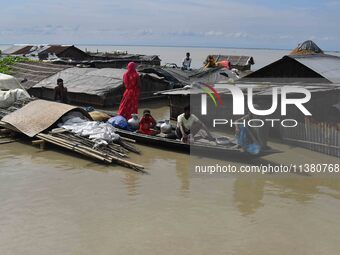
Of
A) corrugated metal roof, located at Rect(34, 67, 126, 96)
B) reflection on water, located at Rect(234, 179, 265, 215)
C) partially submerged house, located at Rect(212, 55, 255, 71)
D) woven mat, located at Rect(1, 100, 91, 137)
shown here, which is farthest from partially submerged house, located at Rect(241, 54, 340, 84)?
partially submerged house, located at Rect(212, 55, 255, 71)

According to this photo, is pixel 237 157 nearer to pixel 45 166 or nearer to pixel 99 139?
pixel 99 139

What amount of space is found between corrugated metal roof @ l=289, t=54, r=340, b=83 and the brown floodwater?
3.97 m

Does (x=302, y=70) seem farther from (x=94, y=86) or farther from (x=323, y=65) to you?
(x=94, y=86)

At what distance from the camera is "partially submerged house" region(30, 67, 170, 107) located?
15.3 m

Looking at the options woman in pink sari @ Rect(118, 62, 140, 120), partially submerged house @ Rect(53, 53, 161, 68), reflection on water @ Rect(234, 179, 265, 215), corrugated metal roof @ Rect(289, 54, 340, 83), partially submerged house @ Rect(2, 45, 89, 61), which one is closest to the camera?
reflection on water @ Rect(234, 179, 265, 215)

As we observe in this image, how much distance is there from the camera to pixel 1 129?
10.5m

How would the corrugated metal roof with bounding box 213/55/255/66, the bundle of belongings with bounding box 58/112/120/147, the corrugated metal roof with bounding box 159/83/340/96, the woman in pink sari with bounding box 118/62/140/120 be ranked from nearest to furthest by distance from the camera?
the bundle of belongings with bounding box 58/112/120/147, the corrugated metal roof with bounding box 159/83/340/96, the woman in pink sari with bounding box 118/62/140/120, the corrugated metal roof with bounding box 213/55/255/66

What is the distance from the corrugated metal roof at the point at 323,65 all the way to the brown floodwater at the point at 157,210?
397 cm

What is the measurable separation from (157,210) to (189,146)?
9.19ft

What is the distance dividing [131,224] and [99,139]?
330cm

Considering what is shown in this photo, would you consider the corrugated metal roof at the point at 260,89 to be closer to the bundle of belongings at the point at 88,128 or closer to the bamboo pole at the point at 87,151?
the bundle of belongings at the point at 88,128

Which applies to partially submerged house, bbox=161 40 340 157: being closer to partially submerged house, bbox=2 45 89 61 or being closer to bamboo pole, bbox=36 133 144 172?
bamboo pole, bbox=36 133 144 172

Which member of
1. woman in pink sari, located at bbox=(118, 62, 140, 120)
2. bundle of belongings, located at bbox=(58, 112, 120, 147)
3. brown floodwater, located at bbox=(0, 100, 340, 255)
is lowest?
brown floodwater, located at bbox=(0, 100, 340, 255)

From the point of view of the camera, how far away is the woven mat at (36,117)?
9.48 meters
